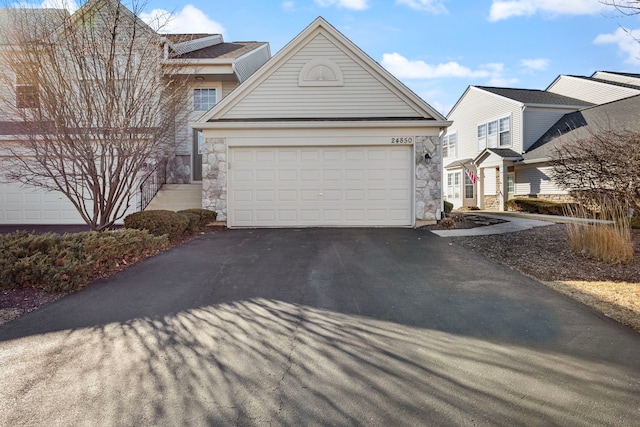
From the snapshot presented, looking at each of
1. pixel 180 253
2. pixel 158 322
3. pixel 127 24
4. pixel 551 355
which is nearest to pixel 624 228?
pixel 551 355

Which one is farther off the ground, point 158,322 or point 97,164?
point 97,164

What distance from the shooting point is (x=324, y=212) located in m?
11.0

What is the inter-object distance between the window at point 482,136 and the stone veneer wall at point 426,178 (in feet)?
46.7

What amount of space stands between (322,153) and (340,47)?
3468mm

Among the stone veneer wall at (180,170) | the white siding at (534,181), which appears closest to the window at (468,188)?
the white siding at (534,181)

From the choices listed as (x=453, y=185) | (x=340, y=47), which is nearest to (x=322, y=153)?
(x=340, y=47)

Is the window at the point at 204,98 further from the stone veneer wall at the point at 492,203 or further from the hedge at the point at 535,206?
the stone veneer wall at the point at 492,203

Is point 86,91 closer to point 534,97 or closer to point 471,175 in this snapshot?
point 471,175

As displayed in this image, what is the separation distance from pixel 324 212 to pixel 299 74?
442 cm

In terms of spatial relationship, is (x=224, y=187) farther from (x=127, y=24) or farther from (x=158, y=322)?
(x=158, y=322)

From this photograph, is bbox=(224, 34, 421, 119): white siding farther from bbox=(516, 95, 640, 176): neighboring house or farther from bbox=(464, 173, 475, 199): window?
bbox=(464, 173, 475, 199): window

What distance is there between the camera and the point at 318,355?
10.5ft

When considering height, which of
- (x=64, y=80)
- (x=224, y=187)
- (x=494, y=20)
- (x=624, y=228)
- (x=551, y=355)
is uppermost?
(x=494, y=20)

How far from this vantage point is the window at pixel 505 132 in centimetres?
2089
